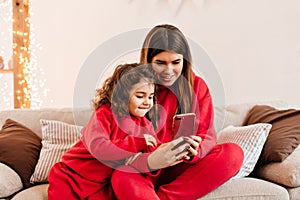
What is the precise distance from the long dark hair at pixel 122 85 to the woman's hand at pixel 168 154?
0.24 meters

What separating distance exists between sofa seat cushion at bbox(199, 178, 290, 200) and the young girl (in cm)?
32

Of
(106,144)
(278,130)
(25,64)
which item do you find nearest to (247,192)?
(278,130)

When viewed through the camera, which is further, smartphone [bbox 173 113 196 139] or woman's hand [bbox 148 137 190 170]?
smartphone [bbox 173 113 196 139]

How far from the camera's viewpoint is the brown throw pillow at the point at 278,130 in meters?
2.02

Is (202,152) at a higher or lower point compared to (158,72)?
lower

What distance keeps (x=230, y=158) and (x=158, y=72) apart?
0.45 meters

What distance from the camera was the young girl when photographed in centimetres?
172

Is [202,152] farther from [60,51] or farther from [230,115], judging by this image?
[60,51]

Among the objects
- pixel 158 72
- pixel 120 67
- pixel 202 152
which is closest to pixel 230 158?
pixel 202 152

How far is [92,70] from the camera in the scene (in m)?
1.74

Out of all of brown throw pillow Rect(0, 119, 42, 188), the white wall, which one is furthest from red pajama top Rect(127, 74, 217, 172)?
the white wall

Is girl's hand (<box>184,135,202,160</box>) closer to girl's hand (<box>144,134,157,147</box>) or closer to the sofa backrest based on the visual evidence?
girl's hand (<box>144,134,157,147</box>)

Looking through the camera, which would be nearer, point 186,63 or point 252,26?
point 186,63

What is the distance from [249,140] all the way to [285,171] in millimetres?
215
